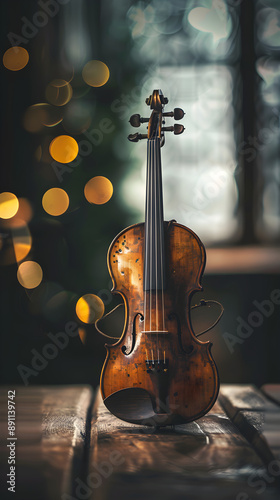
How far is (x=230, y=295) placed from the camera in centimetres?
194

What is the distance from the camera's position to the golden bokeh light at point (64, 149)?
6.40 ft

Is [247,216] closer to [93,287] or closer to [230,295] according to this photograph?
[230,295]

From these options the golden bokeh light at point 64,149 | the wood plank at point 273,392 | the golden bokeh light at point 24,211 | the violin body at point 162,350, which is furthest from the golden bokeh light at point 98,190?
the wood plank at point 273,392

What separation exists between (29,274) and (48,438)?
105 centimetres

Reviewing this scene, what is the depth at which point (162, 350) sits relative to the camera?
107 cm

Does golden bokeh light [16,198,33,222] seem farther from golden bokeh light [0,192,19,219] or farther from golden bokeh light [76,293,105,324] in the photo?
golden bokeh light [76,293,105,324]

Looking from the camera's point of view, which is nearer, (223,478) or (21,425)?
(223,478)

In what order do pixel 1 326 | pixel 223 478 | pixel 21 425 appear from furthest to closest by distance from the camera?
pixel 1 326
pixel 21 425
pixel 223 478

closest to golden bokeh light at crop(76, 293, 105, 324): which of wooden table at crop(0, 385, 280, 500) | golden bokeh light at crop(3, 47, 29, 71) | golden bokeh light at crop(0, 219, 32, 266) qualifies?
golden bokeh light at crop(0, 219, 32, 266)

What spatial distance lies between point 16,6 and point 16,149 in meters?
0.57

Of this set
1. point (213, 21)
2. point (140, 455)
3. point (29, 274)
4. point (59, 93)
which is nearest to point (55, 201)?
point (29, 274)

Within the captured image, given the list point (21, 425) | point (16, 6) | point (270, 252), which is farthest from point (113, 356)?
point (16, 6)

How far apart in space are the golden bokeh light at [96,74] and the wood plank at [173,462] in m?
1.38

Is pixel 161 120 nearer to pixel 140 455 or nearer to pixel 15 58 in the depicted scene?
pixel 140 455
